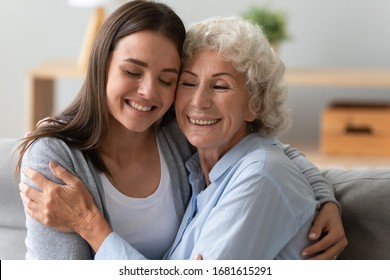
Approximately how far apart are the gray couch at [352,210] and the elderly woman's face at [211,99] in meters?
0.34

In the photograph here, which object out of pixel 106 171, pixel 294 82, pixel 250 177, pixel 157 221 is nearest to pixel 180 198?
pixel 157 221

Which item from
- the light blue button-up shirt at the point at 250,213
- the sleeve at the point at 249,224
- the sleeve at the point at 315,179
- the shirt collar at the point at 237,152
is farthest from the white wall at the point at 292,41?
the sleeve at the point at 249,224

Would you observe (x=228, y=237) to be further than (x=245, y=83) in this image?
No

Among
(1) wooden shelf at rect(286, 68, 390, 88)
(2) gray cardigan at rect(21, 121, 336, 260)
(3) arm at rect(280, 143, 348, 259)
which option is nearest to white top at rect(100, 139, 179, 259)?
(2) gray cardigan at rect(21, 121, 336, 260)

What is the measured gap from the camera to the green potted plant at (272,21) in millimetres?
4121

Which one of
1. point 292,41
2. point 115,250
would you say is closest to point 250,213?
point 115,250

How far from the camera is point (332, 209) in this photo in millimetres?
1820

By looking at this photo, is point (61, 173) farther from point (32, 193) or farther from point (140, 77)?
point (140, 77)

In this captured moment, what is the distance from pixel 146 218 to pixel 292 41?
2.83 metres

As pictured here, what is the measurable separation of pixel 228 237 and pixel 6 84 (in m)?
3.47

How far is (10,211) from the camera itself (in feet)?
6.69

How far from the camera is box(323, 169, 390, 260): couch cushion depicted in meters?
1.89

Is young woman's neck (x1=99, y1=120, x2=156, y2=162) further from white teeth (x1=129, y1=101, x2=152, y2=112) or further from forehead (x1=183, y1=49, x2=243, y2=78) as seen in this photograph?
forehead (x1=183, y1=49, x2=243, y2=78)
